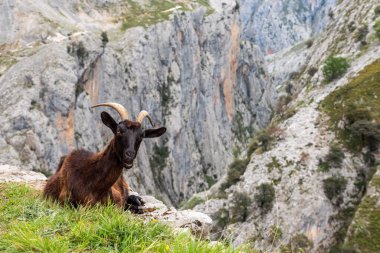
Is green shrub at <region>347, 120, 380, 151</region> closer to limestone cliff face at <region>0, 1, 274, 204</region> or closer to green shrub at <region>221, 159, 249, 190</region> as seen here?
green shrub at <region>221, 159, 249, 190</region>

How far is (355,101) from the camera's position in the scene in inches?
2825

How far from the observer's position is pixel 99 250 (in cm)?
615

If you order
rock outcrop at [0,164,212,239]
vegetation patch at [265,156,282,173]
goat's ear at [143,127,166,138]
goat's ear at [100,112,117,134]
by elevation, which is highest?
goat's ear at [100,112,117,134]

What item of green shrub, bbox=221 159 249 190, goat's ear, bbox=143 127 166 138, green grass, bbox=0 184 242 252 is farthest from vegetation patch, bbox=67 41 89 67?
green grass, bbox=0 184 242 252

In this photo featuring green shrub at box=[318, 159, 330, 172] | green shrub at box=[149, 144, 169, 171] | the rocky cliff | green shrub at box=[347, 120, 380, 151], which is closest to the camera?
the rocky cliff

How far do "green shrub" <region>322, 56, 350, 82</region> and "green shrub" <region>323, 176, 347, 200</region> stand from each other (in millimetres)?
26860

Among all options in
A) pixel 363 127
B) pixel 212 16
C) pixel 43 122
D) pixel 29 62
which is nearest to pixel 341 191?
pixel 363 127

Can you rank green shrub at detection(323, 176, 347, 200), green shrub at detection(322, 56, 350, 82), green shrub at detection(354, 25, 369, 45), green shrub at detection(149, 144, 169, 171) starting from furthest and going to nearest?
green shrub at detection(149, 144, 169, 171) → green shrub at detection(354, 25, 369, 45) → green shrub at detection(322, 56, 350, 82) → green shrub at detection(323, 176, 347, 200)

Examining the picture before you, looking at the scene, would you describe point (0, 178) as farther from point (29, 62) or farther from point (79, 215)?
point (29, 62)

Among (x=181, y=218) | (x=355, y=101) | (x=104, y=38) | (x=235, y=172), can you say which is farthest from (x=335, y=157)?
(x=181, y=218)

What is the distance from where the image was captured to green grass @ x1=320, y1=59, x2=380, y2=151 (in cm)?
6850

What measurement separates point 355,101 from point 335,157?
13.0 metres

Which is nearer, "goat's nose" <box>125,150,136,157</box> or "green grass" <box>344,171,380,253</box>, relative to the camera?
"goat's nose" <box>125,150,136,157</box>

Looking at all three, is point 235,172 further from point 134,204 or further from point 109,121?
point 109,121
